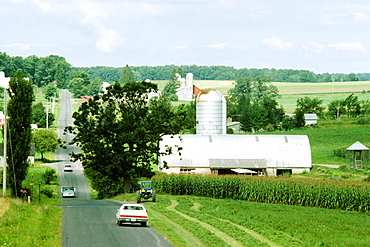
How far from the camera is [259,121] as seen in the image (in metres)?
161

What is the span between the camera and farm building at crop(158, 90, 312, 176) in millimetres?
78750

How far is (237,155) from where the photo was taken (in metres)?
80.6

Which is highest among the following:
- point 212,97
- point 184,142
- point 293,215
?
point 212,97

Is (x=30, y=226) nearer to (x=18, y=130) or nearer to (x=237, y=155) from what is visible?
(x=18, y=130)

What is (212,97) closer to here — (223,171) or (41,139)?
(223,171)

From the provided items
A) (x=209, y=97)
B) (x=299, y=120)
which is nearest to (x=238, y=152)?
(x=209, y=97)

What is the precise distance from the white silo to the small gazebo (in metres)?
19.9

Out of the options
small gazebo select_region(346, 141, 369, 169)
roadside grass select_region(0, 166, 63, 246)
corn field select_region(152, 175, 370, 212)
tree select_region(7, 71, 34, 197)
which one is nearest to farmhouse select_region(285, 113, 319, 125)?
small gazebo select_region(346, 141, 369, 169)

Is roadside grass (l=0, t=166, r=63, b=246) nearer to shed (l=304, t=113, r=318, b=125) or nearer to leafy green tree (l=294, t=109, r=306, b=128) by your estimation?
leafy green tree (l=294, t=109, r=306, b=128)

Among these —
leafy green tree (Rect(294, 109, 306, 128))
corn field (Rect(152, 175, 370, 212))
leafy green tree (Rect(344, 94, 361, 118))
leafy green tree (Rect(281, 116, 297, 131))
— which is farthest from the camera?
leafy green tree (Rect(344, 94, 361, 118))

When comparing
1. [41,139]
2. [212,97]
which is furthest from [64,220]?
[41,139]

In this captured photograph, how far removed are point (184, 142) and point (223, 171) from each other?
712cm

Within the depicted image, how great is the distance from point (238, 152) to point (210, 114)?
11698 millimetres

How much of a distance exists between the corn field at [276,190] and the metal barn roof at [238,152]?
10750 millimetres
